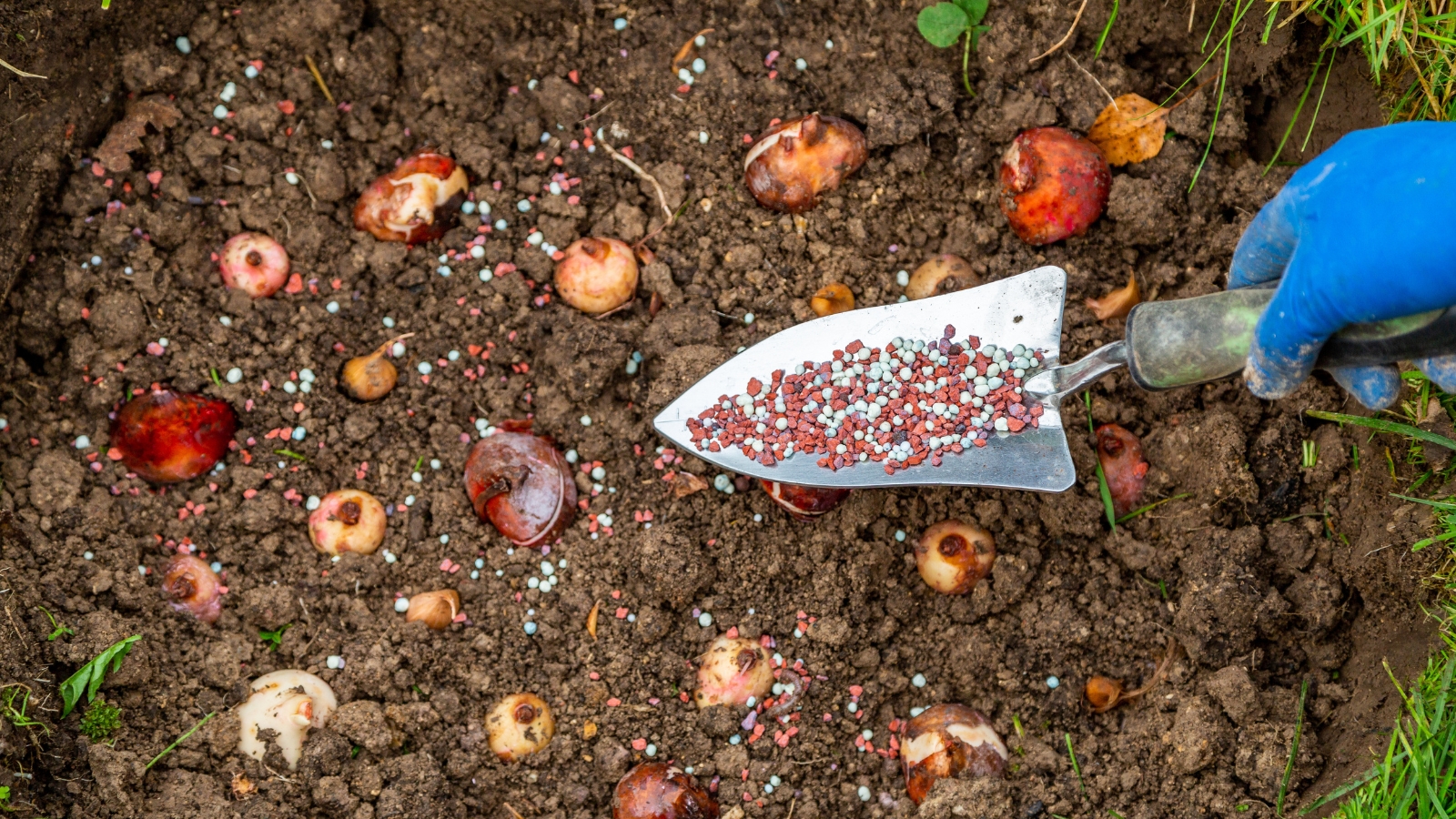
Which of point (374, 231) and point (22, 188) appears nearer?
point (22, 188)

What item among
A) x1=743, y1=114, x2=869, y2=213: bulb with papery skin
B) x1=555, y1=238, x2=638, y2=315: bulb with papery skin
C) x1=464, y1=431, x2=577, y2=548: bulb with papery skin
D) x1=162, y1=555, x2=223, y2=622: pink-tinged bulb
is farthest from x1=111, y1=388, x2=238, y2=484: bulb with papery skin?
x1=743, y1=114, x2=869, y2=213: bulb with papery skin

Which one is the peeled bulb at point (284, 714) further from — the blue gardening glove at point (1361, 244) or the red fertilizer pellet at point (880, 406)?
the blue gardening glove at point (1361, 244)

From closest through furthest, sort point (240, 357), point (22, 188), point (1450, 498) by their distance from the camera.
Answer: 1. point (1450, 498)
2. point (22, 188)
3. point (240, 357)

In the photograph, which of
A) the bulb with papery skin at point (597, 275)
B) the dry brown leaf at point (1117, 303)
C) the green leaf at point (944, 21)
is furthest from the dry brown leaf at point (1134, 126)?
the bulb with papery skin at point (597, 275)

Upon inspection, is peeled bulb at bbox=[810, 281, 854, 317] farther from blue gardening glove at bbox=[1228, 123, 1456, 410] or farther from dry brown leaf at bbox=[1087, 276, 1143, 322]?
blue gardening glove at bbox=[1228, 123, 1456, 410]

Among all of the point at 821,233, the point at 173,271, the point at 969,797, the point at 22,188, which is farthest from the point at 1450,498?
the point at 22,188

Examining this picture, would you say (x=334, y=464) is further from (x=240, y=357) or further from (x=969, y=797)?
(x=969, y=797)
